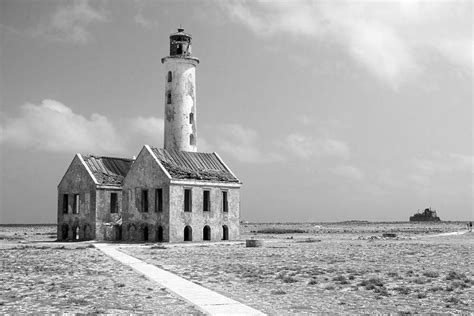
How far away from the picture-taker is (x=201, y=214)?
155ft

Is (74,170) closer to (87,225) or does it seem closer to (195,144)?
(87,225)

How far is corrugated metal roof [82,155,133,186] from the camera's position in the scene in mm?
51188

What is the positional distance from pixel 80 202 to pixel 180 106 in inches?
486

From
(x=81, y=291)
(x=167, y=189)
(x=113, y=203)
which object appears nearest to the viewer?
(x=81, y=291)

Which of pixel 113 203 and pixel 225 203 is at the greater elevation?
pixel 113 203

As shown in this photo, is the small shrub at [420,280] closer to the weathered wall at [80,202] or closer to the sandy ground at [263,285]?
the sandy ground at [263,285]

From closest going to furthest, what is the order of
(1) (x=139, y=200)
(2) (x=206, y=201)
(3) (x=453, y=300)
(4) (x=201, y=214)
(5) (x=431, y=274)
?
1. (3) (x=453, y=300)
2. (5) (x=431, y=274)
3. (4) (x=201, y=214)
4. (1) (x=139, y=200)
5. (2) (x=206, y=201)

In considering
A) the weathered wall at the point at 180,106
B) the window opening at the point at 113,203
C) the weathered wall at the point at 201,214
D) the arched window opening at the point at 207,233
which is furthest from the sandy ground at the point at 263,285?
the weathered wall at the point at 180,106

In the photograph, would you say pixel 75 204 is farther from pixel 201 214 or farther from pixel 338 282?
pixel 338 282

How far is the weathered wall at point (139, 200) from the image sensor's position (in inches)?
1796

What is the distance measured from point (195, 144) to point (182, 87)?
5.39 meters

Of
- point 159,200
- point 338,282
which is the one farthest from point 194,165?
point 338,282

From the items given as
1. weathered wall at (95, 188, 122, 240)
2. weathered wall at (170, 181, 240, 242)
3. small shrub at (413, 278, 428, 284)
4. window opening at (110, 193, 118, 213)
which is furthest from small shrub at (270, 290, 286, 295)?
window opening at (110, 193, 118, 213)

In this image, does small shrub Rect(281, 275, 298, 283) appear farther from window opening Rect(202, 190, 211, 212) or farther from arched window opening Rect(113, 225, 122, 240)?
arched window opening Rect(113, 225, 122, 240)
